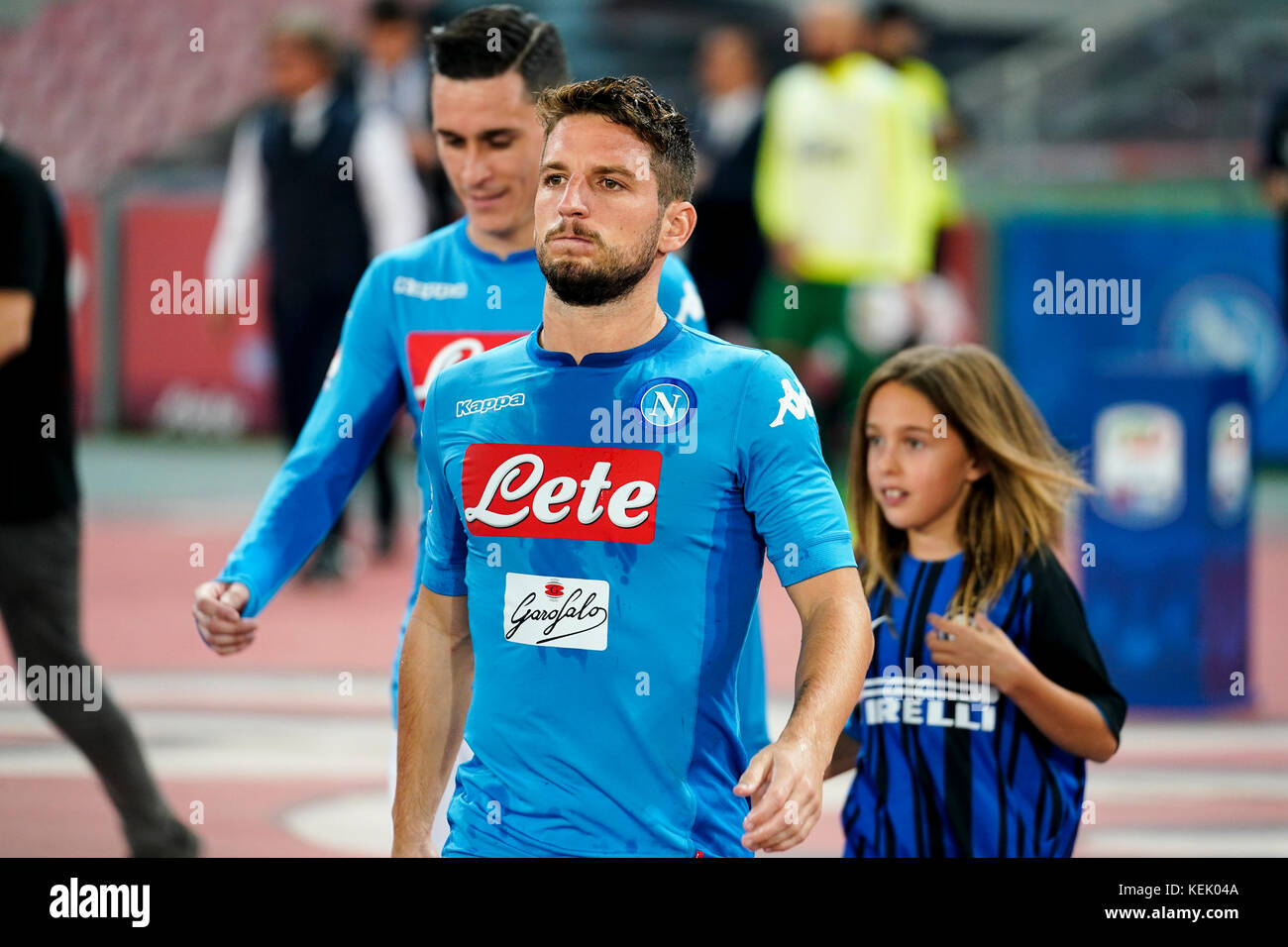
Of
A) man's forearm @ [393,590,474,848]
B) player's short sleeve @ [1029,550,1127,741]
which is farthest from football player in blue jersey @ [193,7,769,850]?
man's forearm @ [393,590,474,848]

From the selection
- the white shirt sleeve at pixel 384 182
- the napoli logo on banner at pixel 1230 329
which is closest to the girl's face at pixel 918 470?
the white shirt sleeve at pixel 384 182

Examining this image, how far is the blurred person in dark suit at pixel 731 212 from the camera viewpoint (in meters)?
11.0

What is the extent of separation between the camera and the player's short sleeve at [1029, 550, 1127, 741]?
12.5 feet

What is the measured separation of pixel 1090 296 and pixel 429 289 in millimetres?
10436

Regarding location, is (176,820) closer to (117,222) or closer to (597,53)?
(117,222)

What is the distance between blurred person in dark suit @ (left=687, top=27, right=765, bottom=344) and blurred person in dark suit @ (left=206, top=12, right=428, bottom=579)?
1.85 m

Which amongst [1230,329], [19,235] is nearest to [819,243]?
[1230,329]

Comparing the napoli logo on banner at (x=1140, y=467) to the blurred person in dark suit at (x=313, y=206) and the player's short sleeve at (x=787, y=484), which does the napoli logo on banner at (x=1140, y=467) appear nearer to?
the blurred person in dark suit at (x=313, y=206)

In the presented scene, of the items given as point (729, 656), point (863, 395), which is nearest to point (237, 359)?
point (863, 395)

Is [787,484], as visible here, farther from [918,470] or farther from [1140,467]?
[1140,467]

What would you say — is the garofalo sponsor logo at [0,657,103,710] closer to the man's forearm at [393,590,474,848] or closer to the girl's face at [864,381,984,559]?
the man's forearm at [393,590,474,848]

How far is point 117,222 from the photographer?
16531mm
